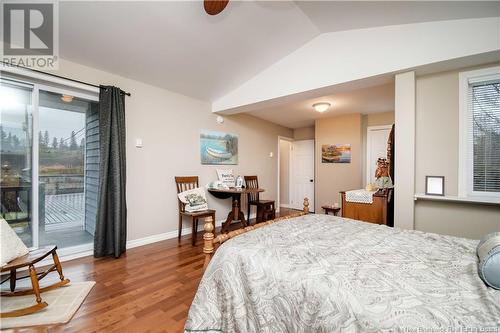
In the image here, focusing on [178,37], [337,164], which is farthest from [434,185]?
[178,37]

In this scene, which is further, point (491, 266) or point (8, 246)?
point (8, 246)

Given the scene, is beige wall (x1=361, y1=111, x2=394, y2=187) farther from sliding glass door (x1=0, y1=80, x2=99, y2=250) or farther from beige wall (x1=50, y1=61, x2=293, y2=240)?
sliding glass door (x1=0, y1=80, x2=99, y2=250)

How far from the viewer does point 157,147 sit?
357cm

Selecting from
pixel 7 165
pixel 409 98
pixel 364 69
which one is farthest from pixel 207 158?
pixel 409 98

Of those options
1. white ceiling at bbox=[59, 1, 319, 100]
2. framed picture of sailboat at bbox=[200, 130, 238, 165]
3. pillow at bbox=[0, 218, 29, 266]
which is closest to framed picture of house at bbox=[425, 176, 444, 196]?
white ceiling at bbox=[59, 1, 319, 100]

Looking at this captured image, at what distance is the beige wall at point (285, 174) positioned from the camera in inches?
263

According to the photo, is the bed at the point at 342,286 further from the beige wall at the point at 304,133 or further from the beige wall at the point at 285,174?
the beige wall at the point at 285,174

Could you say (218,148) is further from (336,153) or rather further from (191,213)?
(336,153)

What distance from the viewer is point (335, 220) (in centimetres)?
206

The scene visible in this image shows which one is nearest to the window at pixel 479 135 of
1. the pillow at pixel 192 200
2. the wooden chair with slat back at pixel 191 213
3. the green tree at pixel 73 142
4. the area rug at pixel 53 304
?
the wooden chair with slat back at pixel 191 213

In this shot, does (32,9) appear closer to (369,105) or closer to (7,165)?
(7,165)

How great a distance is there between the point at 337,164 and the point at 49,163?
5090mm

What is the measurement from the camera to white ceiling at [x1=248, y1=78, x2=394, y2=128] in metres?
3.44

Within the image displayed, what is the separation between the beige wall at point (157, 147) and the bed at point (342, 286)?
2.30 m
